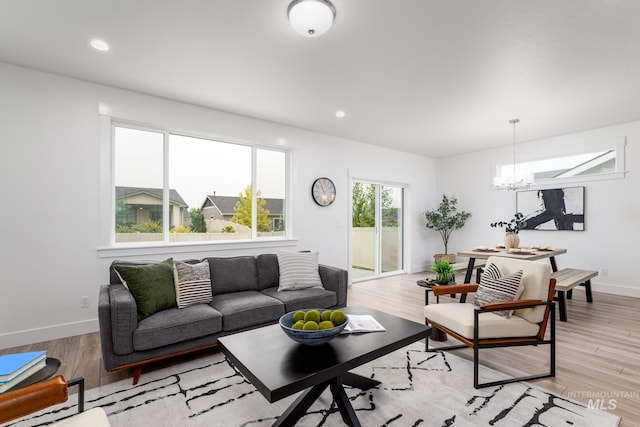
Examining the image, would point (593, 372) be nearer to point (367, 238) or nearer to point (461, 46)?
point (461, 46)

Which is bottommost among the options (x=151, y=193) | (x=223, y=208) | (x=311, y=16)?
(x=223, y=208)

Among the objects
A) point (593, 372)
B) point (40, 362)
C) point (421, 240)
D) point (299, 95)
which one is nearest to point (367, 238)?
point (421, 240)

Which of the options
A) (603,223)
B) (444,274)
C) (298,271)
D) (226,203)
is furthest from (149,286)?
(603,223)

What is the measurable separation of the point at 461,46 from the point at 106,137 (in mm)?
3712

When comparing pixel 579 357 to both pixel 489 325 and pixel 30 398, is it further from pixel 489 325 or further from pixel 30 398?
pixel 30 398

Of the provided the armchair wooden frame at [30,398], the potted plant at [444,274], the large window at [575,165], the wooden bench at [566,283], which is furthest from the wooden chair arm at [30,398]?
the large window at [575,165]

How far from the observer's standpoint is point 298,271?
3.50m

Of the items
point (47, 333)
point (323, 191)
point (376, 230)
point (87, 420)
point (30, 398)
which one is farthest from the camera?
point (376, 230)

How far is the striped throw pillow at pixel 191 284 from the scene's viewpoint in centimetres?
279

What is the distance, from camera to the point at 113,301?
7.42 ft

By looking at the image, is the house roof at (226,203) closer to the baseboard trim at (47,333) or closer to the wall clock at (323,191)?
the wall clock at (323,191)

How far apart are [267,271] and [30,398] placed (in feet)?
8.35

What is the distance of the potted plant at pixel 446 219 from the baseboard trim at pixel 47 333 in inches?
242

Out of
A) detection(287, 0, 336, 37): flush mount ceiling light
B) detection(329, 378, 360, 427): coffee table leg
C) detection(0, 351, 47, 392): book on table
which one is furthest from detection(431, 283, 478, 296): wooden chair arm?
detection(0, 351, 47, 392): book on table
